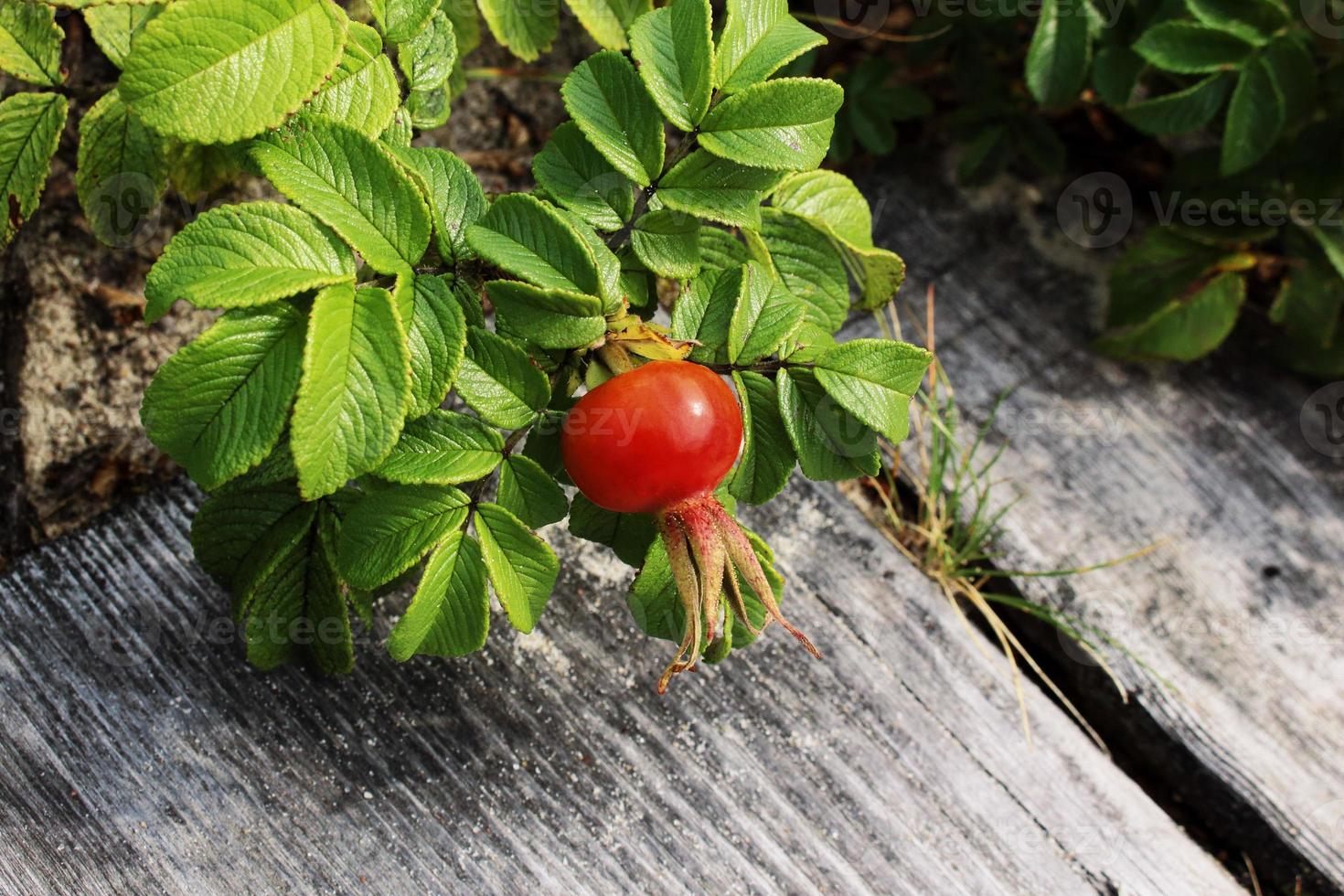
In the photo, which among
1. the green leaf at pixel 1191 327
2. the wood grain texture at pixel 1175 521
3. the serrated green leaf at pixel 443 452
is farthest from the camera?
the green leaf at pixel 1191 327

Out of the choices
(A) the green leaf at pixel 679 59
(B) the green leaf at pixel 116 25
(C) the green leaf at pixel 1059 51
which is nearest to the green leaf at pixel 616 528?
(A) the green leaf at pixel 679 59

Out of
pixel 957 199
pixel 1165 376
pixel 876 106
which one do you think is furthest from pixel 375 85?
pixel 1165 376

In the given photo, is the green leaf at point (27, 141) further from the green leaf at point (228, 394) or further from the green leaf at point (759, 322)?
the green leaf at point (759, 322)

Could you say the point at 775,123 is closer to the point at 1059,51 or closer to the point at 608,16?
the point at 608,16

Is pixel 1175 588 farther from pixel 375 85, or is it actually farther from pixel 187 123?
pixel 187 123

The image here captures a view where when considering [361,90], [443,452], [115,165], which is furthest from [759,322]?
[115,165]
